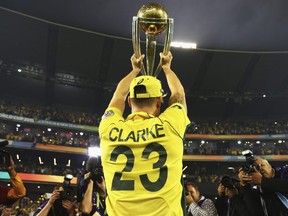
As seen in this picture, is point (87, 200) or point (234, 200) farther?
point (234, 200)

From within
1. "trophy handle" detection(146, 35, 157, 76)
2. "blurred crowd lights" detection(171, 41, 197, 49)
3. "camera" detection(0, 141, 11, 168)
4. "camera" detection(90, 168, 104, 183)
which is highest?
"blurred crowd lights" detection(171, 41, 197, 49)

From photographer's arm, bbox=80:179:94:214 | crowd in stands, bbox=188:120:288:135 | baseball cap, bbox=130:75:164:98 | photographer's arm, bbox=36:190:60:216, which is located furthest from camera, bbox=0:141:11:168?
crowd in stands, bbox=188:120:288:135

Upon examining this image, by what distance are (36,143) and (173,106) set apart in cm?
2543

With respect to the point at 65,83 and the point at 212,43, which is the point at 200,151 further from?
the point at 65,83

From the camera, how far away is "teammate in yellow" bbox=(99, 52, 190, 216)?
6.12ft

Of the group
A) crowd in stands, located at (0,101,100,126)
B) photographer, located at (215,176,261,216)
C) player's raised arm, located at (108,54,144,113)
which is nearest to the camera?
player's raised arm, located at (108,54,144,113)

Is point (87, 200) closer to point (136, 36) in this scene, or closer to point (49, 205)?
point (49, 205)

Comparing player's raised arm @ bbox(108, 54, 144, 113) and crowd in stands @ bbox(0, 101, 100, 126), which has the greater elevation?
crowd in stands @ bbox(0, 101, 100, 126)

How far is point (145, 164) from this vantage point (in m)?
1.92

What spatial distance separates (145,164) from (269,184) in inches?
49.8

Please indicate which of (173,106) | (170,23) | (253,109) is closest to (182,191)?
(173,106)

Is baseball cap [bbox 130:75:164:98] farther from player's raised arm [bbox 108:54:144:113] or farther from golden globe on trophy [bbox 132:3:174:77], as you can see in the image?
golden globe on trophy [bbox 132:3:174:77]

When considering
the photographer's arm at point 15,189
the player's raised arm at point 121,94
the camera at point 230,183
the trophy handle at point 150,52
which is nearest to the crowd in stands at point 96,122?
the photographer's arm at point 15,189

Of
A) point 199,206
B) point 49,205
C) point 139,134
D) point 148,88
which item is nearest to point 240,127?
point 199,206
